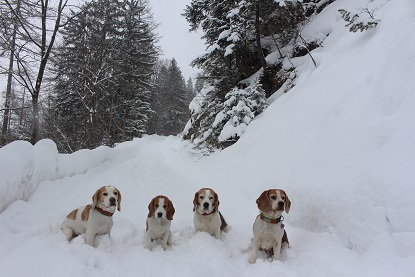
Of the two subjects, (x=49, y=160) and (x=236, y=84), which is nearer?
(x=49, y=160)

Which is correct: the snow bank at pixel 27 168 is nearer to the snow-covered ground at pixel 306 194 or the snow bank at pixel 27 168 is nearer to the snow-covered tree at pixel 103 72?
the snow-covered ground at pixel 306 194

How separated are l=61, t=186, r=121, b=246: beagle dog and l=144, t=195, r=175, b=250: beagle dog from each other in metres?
0.63

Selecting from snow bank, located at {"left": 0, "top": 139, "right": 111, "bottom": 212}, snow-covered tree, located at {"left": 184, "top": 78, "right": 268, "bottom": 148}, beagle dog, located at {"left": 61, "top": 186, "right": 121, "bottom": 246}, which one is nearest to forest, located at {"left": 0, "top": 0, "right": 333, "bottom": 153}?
snow-covered tree, located at {"left": 184, "top": 78, "right": 268, "bottom": 148}

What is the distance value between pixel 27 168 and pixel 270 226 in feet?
16.4

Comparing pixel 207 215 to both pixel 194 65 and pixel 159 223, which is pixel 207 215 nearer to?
pixel 159 223

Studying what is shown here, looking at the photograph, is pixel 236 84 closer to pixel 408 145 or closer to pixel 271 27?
pixel 271 27

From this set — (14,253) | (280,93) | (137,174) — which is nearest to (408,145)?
(14,253)

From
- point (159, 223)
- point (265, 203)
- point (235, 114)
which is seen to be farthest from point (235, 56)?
point (159, 223)

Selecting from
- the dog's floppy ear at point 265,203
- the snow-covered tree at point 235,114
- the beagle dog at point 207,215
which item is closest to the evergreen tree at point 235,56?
the snow-covered tree at point 235,114

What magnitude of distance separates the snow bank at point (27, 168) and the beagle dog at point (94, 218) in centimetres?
125

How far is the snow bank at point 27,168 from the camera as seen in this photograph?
4.79 m

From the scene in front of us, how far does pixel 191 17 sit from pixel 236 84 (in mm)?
5309

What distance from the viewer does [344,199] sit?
427cm

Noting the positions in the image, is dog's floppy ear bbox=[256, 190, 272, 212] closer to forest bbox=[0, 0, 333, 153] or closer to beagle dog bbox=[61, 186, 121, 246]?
beagle dog bbox=[61, 186, 121, 246]
